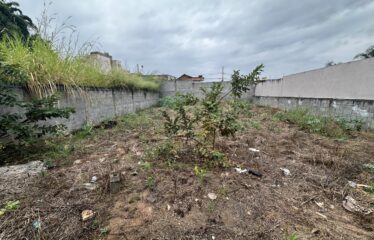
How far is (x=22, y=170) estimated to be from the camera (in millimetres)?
1868

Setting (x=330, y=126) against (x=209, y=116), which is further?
(x=330, y=126)

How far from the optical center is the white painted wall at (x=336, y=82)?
3764 millimetres

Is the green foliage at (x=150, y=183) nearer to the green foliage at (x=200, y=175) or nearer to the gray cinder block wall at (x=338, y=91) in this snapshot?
the green foliage at (x=200, y=175)

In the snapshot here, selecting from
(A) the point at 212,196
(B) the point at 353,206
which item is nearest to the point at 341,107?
(B) the point at 353,206

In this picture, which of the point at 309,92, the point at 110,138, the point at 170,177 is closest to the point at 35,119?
the point at 110,138

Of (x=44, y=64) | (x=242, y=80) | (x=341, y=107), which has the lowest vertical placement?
(x=341, y=107)

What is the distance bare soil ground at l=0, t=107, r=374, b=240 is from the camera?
4.19ft

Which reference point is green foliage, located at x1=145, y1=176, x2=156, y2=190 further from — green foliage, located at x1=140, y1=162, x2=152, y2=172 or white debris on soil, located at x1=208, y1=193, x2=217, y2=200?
white debris on soil, located at x1=208, y1=193, x2=217, y2=200

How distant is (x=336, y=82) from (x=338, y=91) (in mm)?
234

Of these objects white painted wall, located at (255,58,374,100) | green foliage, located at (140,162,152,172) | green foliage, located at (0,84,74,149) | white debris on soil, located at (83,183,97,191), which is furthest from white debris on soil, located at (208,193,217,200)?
white painted wall, located at (255,58,374,100)

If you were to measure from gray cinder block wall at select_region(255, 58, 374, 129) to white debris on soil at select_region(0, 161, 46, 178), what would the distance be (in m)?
5.41

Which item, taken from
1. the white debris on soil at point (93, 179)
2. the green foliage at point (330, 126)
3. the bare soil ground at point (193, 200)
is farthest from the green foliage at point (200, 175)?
the green foliage at point (330, 126)

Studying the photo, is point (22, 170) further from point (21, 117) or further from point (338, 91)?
point (338, 91)

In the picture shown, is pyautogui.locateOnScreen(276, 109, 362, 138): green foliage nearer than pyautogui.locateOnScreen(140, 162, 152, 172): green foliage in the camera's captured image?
No
